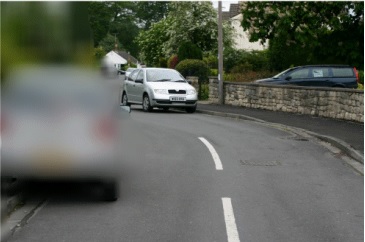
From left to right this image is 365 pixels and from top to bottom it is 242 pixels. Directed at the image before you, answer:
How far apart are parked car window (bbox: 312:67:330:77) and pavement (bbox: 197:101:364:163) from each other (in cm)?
408

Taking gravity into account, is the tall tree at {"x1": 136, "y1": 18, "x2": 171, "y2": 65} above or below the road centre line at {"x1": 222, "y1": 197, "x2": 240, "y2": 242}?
above

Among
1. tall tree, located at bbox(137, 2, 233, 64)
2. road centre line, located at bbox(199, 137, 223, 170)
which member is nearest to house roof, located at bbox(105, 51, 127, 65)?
road centre line, located at bbox(199, 137, 223, 170)

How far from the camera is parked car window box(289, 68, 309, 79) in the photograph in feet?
97.2

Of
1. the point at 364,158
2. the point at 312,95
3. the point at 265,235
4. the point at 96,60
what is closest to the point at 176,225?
the point at 265,235

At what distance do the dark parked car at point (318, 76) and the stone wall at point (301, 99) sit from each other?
5.83 feet

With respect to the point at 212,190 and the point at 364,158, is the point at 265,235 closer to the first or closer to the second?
the point at 212,190

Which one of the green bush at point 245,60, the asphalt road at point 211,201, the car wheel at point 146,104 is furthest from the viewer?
the green bush at point 245,60

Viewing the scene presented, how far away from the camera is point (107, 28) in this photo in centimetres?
958

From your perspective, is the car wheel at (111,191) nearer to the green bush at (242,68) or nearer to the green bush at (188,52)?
the green bush at (242,68)

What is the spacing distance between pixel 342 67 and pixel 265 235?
23.7 meters

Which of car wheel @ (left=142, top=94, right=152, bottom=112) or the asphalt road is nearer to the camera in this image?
the asphalt road

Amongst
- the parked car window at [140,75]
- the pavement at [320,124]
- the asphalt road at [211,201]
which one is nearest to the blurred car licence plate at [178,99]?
the pavement at [320,124]

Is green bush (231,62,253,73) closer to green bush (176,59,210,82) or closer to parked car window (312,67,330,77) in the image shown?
green bush (176,59,210,82)

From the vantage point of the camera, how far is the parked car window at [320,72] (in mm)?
29906
